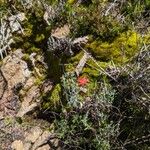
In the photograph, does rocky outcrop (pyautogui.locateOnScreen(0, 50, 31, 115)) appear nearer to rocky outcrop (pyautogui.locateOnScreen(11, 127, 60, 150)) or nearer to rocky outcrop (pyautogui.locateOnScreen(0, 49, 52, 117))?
rocky outcrop (pyautogui.locateOnScreen(0, 49, 52, 117))

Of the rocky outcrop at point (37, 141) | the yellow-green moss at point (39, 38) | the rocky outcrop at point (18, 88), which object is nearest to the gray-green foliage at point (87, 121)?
the rocky outcrop at point (37, 141)

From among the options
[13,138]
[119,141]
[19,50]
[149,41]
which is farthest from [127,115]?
[19,50]

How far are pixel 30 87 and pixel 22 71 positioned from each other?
0.26 metres

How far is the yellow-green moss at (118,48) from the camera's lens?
5348mm

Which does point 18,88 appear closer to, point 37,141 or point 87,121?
point 37,141

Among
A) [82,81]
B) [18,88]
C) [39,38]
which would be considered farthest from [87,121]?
[39,38]

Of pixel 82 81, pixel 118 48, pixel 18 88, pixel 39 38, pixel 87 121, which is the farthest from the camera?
pixel 39 38

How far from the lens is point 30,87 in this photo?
5879 millimetres

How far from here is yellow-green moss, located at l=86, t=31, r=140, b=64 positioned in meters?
5.35

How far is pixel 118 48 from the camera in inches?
215

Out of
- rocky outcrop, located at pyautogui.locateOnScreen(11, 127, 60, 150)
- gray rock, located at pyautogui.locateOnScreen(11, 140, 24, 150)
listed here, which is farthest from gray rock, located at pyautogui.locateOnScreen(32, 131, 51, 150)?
gray rock, located at pyautogui.locateOnScreen(11, 140, 24, 150)

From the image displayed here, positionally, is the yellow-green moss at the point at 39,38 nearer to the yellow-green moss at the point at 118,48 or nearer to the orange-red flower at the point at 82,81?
the yellow-green moss at the point at 118,48

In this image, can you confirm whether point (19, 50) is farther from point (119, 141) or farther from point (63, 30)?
point (119, 141)

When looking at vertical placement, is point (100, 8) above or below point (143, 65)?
above
